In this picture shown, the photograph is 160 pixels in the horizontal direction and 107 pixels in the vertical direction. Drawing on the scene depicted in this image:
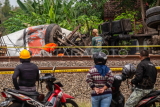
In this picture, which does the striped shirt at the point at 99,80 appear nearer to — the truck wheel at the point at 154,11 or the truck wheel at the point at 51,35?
the truck wheel at the point at 154,11

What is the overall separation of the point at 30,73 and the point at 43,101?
57cm

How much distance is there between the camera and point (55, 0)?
72.6ft

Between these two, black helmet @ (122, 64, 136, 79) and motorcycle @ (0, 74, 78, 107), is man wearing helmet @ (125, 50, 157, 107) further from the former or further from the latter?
motorcycle @ (0, 74, 78, 107)

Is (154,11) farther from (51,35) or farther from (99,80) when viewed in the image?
(51,35)

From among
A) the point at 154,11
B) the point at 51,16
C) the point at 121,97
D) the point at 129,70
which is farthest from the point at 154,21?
the point at 51,16

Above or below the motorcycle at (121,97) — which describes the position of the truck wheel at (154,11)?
above

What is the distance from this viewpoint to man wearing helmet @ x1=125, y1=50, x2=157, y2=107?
3.23 m

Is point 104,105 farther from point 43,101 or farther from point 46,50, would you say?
point 46,50

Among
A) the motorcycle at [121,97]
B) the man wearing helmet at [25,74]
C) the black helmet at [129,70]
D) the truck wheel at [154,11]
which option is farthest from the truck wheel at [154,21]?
the man wearing helmet at [25,74]

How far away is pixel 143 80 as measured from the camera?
327 centimetres

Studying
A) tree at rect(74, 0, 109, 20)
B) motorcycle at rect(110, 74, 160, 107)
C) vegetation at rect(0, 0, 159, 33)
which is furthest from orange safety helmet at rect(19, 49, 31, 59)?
tree at rect(74, 0, 109, 20)

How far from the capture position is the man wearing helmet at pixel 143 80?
3.23m

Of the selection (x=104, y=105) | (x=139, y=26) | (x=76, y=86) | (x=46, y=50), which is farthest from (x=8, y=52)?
(x=139, y=26)

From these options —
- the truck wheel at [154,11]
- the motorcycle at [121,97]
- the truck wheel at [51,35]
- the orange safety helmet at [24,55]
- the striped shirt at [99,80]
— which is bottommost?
the motorcycle at [121,97]
